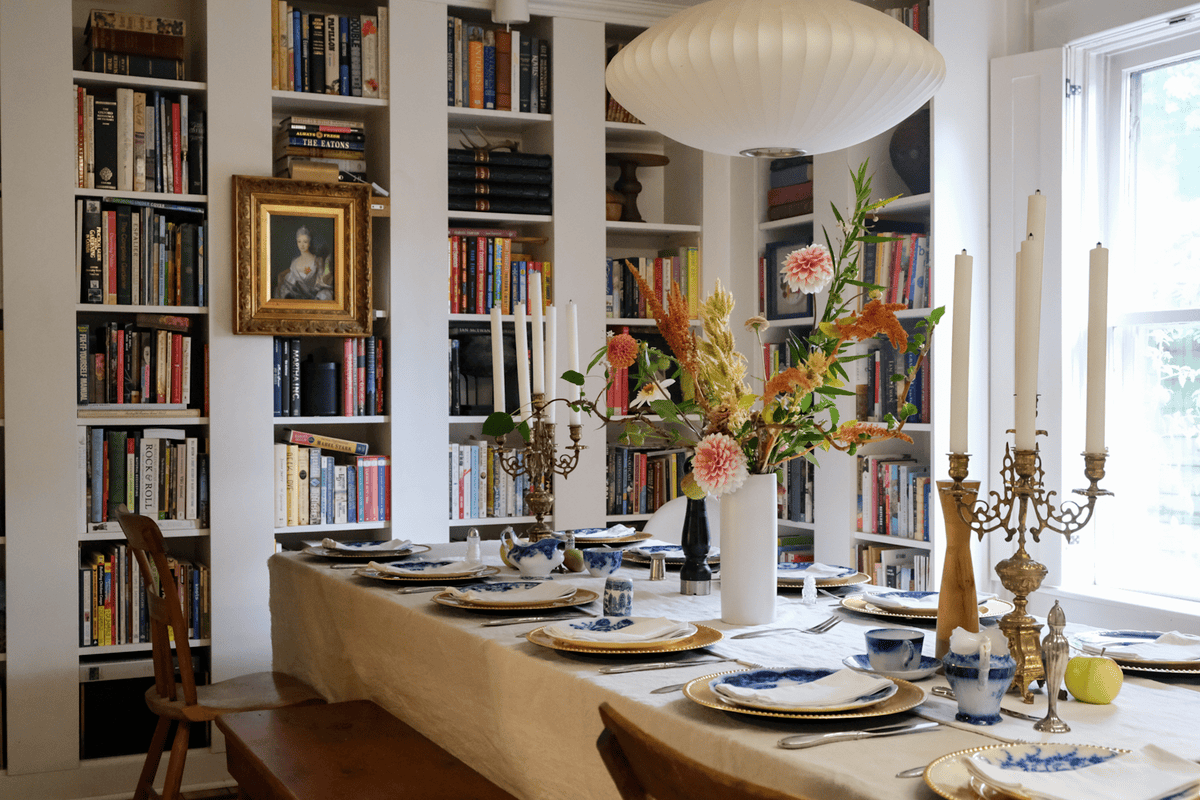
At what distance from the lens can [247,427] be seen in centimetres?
336

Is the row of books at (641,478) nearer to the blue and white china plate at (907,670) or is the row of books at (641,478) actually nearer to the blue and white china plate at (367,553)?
the blue and white china plate at (367,553)

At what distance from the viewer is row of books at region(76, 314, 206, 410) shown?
3223 millimetres

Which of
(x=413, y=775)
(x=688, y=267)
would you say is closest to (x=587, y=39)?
(x=688, y=267)

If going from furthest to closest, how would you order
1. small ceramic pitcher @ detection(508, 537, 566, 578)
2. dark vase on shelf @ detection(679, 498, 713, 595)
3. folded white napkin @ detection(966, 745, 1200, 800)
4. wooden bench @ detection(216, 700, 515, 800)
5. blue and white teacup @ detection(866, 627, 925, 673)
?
small ceramic pitcher @ detection(508, 537, 566, 578) < dark vase on shelf @ detection(679, 498, 713, 595) < wooden bench @ detection(216, 700, 515, 800) < blue and white teacup @ detection(866, 627, 925, 673) < folded white napkin @ detection(966, 745, 1200, 800)

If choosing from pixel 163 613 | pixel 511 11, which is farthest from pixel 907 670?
pixel 511 11

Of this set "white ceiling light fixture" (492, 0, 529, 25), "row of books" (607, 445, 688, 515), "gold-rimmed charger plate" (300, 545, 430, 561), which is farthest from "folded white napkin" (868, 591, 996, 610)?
"white ceiling light fixture" (492, 0, 529, 25)

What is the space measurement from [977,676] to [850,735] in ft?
0.55

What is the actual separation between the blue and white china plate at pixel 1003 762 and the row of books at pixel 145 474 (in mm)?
2770

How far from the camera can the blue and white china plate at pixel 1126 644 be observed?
148 centimetres

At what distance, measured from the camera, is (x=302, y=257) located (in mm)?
3412

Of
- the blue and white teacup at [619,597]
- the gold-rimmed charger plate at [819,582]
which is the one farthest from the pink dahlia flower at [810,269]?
the gold-rimmed charger plate at [819,582]

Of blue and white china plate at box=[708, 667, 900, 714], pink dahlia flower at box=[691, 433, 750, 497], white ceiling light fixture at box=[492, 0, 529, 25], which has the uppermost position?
white ceiling light fixture at box=[492, 0, 529, 25]

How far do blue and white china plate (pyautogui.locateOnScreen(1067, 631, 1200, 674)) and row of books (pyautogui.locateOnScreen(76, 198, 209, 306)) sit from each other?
268 cm

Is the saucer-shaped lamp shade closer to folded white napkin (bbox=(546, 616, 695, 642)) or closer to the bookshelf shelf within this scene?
folded white napkin (bbox=(546, 616, 695, 642))
